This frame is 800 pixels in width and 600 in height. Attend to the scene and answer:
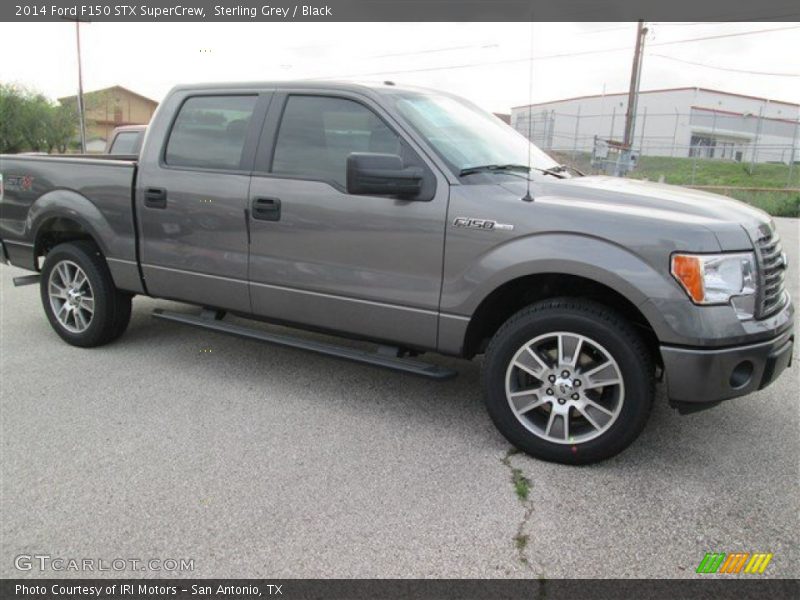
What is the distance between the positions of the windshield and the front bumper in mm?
1408

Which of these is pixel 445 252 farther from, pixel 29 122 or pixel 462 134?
pixel 29 122

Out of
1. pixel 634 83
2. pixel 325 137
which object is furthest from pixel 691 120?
pixel 325 137

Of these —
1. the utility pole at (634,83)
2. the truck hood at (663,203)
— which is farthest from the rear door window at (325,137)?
the utility pole at (634,83)

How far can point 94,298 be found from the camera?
5.10m

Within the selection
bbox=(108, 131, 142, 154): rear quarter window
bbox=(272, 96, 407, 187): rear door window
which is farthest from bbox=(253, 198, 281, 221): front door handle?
bbox=(108, 131, 142, 154): rear quarter window

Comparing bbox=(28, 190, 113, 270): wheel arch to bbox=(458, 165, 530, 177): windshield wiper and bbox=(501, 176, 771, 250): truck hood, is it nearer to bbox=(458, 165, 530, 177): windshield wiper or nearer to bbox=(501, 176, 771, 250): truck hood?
bbox=(458, 165, 530, 177): windshield wiper

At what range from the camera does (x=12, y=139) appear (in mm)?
47312

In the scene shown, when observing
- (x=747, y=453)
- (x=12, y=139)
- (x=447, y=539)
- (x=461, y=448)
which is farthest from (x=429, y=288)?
(x=12, y=139)

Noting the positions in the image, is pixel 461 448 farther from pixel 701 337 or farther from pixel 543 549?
pixel 701 337

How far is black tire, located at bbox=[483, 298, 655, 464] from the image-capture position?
3244mm

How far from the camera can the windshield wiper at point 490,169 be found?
371 cm

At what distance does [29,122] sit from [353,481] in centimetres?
5408

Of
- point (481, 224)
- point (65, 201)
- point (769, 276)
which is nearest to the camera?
point (769, 276)

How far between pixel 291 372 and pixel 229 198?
1.35 m
